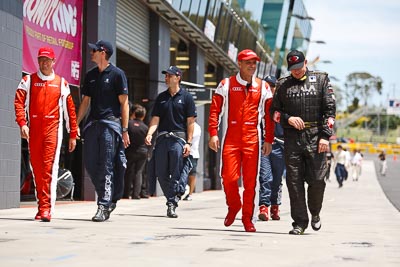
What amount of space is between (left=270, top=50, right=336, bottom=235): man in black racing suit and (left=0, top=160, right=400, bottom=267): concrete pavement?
45 centimetres

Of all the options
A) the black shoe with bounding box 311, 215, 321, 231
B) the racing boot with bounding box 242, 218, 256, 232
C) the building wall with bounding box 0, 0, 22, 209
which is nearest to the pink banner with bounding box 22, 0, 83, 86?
the building wall with bounding box 0, 0, 22, 209

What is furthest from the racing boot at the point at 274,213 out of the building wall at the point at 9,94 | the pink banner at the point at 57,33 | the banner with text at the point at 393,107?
the banner with text at the point at 393,107

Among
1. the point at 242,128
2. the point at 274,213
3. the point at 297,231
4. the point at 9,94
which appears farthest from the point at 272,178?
the point at 9,94

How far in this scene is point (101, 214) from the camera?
1055 centimetres

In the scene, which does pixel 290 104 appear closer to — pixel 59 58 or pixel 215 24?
pixel 59 58

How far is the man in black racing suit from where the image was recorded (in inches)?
371

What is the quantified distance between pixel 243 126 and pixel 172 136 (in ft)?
8.02

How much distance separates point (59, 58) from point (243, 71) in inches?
242

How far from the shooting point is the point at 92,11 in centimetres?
1661

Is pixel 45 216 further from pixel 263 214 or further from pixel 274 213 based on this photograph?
pixel 274 213

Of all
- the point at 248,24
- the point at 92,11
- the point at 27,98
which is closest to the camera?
the point at 27,98

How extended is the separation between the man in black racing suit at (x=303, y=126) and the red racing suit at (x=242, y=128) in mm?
381

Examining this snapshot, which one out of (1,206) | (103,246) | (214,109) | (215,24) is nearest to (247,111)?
(214,109)

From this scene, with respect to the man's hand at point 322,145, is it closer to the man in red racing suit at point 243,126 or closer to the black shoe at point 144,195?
the man in red racing suit at point 243,126
